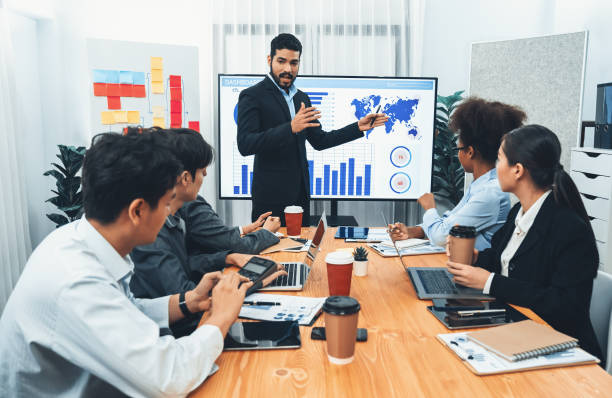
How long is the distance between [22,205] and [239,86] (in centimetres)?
169

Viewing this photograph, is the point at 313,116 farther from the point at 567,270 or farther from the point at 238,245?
the point at 567,270

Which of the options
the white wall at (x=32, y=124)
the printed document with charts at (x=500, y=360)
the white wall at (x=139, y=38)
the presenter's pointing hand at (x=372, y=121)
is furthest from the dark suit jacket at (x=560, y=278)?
the white wall at (x=32, y=124)

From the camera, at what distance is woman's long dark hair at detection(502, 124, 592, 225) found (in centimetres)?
143

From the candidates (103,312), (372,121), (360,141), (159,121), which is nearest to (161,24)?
(159,121)

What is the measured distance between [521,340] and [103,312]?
87cm

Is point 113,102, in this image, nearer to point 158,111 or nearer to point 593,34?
point 158,111

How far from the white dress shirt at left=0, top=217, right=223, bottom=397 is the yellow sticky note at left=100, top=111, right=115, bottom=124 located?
8.89 feet

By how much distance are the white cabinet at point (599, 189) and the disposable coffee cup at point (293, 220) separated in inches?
72.9

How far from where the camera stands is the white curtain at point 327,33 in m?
3.76

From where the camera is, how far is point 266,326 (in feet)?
3.87

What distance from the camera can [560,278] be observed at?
4.32ft

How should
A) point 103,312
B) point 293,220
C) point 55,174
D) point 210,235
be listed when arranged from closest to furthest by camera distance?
point 103,312
point 210,235
point 293,220
point 55,174

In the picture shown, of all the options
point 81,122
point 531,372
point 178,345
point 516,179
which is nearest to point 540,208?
point 516,179

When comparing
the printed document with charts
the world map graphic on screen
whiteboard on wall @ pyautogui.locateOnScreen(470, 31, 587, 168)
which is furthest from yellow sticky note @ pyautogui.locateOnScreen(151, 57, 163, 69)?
the printed document with charts
